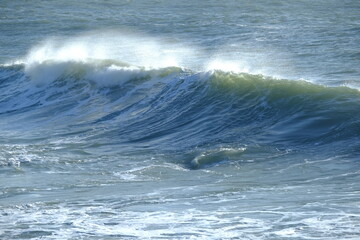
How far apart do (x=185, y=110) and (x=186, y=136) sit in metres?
2.05

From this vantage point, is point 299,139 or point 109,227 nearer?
point 109,227

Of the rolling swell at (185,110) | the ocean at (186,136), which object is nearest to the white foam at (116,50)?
the ocean at (186,136)

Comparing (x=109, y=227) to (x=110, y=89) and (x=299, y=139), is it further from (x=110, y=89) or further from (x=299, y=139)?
(x=110, y=89)

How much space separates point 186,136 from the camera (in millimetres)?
15320

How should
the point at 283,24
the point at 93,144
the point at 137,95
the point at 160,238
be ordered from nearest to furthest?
the point at 160,238
the point at 93,144
the point at 137,95
the point at 283,24

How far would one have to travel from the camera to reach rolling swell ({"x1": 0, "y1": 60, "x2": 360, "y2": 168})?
1405 cm

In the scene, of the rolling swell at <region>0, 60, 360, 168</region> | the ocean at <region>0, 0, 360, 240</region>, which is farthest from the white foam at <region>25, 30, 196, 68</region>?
the rolling swell at <region>0, 60, 360, 168</region>

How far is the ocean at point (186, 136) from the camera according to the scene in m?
9.33

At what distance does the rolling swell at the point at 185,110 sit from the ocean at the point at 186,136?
43 millimetres

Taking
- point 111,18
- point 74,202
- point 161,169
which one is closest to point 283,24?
point 111,18

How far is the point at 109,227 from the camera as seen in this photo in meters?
9.10

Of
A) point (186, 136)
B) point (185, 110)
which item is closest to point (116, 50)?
point (185, 110)

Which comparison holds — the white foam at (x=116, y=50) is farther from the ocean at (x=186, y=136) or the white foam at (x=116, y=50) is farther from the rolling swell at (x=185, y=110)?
the rolling swell at (x=185, y=110)

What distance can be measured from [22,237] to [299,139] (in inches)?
242
